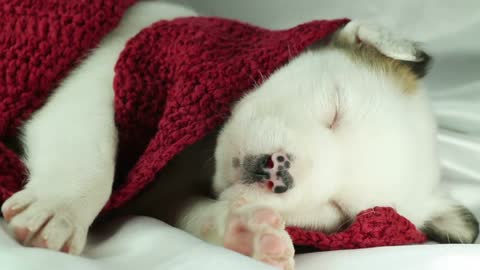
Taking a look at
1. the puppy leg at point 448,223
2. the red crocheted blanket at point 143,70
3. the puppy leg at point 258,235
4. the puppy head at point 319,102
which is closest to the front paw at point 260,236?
the puppy leg at point 258,235

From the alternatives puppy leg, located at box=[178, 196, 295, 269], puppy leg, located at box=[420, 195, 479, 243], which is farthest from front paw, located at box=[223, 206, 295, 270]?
puppy leg, located at box=[420, 195, 479, 243]

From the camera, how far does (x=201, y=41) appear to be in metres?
1.53

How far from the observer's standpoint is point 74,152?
135cm

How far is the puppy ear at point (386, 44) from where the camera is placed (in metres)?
1.56

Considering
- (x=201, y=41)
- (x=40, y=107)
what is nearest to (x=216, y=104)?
(x=201, y=41)

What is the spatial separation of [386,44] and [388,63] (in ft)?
0.22

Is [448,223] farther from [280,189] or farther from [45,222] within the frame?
[45,222]

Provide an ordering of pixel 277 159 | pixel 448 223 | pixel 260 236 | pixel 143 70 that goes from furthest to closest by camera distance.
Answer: pixel 448 223 < pixel 143 70 < pixel 277 159 < pixel 260 236

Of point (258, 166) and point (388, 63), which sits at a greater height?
point (388, 63)

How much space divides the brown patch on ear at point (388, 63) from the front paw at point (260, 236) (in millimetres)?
608

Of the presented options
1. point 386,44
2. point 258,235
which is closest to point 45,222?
point 258,235

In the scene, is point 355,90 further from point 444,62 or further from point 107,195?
point 444,62

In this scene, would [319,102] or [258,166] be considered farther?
[319,102]

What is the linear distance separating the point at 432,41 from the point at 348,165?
4.17 feet
